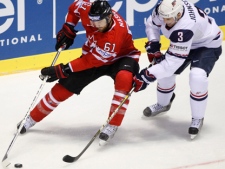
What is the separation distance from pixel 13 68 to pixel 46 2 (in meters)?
0.65

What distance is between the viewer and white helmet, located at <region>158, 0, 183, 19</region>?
227 inches

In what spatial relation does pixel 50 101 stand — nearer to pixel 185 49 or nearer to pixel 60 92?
pixel 60 92

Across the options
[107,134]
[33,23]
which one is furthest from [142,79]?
[33,23]

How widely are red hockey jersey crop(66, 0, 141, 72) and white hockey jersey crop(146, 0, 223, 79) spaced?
0.28m

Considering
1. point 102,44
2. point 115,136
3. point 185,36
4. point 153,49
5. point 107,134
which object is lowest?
point 115,136

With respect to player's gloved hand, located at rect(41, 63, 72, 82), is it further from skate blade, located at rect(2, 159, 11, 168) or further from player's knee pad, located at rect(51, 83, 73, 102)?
skate blade, located at rect(2, 159, 11, 168)

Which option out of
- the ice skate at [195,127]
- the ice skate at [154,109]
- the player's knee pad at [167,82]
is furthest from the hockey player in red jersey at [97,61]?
the ice skate at [154,109]

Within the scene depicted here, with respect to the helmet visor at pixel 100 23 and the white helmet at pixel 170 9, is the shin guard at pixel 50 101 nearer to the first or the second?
the helmet visor at pixel 100 23

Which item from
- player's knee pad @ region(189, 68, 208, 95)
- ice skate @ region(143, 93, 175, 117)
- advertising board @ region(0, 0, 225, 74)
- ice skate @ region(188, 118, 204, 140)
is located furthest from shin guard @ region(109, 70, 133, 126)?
advertising board @ region(0, 0, 225, 74)

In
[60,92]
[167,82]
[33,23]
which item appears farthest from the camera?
[33,23]

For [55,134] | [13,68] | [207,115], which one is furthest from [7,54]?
[207,115]

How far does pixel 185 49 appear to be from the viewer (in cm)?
584

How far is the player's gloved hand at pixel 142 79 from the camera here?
593cm

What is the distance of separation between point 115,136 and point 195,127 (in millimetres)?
581
